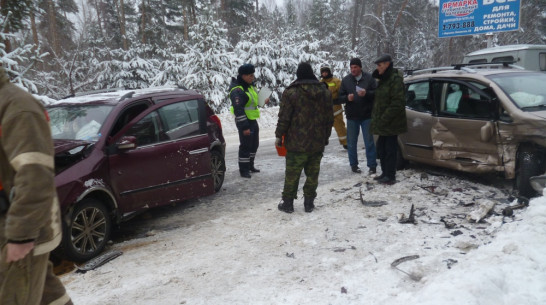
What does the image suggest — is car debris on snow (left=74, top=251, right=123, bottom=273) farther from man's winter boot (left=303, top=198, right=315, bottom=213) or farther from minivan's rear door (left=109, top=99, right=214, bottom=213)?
man's winter boot (left=303, top=198, right=315, bottom=213)

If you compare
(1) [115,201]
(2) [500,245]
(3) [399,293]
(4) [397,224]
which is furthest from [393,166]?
(1) [115,201]

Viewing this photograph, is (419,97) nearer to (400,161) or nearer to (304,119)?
(400,161)

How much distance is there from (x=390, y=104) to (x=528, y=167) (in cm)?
193

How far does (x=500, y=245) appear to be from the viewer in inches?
132

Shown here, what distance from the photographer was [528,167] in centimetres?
479

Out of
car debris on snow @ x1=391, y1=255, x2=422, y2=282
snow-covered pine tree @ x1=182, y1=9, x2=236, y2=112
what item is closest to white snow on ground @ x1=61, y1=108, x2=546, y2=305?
car debris on snow @ x1=391, y1=255, x2=422, y2=282

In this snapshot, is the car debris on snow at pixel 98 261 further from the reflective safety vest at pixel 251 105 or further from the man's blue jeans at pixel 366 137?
the man's blue jeans at pixel 366 137

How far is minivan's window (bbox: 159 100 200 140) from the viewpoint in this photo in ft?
17.0

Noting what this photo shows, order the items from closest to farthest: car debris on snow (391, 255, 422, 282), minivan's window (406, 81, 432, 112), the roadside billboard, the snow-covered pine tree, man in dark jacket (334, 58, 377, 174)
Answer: car debris on snow (391, 255, 422, 282)
minivan's window (406, 81, 432, 112)
man in dark jacket (334, 58, 377, 174)
the roadside billboard
the snow-covered pine tree

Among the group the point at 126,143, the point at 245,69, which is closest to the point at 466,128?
the point at 245,69

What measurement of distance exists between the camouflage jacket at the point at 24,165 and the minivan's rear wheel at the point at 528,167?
5.15m

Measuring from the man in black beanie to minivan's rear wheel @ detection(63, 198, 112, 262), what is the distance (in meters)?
3.10

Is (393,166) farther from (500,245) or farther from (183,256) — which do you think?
(183,256)

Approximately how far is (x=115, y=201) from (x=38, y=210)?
2.55m
